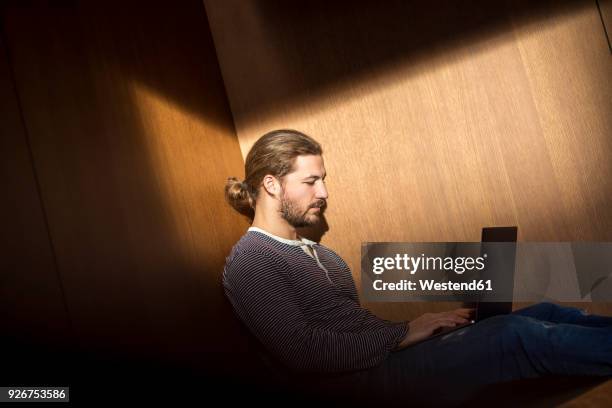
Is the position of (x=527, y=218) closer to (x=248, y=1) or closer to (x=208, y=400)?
(x=208, y=400)

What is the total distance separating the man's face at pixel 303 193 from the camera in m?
1.93

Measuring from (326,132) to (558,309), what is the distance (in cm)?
121

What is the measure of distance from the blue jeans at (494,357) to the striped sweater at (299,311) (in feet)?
0.28

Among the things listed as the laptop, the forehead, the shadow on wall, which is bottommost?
the laptop

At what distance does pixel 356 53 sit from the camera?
90.7 inches

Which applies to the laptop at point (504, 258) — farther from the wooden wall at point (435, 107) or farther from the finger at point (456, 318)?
the finger at point (456, 318)

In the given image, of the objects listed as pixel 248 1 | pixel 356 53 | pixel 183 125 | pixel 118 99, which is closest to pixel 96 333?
pixel 118 99

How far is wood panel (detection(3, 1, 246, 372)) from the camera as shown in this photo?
1175 millimetres

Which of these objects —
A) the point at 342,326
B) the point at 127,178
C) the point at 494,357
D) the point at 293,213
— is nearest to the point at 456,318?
the point at 494,357

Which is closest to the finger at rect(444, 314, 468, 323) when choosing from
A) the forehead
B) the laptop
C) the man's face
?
the laptop

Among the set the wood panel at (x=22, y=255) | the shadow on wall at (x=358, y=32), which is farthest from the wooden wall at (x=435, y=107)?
the wood panel at (x=22, y=255)

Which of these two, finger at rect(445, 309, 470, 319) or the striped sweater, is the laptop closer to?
finger at rect(445, 309, 470, 319)

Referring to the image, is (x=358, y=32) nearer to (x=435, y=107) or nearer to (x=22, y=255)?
(x=435, y=107)

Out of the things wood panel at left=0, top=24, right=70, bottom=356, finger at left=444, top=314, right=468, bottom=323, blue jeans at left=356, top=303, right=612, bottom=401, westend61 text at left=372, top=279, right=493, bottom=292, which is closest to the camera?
wood panel at left=0, top=24, right=70, bottom=356
